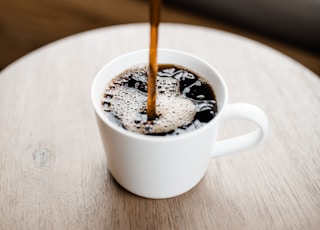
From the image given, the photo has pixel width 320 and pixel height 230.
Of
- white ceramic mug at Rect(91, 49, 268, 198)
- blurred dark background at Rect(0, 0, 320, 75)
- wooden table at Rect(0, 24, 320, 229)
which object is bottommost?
blurred dark background at Rect(0, 0, 320, 75)

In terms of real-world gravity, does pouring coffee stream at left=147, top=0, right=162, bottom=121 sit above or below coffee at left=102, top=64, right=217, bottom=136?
above

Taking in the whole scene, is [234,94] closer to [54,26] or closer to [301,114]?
[301,114]

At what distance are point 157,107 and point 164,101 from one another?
0.7 inches

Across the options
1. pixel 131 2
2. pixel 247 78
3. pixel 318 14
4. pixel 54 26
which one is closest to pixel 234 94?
pixel 247 78

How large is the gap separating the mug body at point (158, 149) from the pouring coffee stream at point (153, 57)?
0.22 feet

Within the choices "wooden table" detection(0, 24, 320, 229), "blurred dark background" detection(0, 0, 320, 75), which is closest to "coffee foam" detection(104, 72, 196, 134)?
"wooden table" detection(0, 24, 320, 229)

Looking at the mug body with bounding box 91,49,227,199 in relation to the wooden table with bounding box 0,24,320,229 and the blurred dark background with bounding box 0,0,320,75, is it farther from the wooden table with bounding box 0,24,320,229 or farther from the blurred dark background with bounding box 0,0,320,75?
the blurred dark background with bounding box 0,0,320,75

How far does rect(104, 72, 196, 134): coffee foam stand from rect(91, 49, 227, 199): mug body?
0.9 inches

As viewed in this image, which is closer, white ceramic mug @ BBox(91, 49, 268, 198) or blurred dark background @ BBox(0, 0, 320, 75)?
white ceramic mug @ BBox(91, 49, 268, 198)

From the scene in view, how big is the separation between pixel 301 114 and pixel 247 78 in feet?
0.46

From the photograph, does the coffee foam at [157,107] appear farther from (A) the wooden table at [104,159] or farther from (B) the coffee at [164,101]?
(A) the wooden table at [104,159]

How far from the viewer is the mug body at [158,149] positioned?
23.3 inches

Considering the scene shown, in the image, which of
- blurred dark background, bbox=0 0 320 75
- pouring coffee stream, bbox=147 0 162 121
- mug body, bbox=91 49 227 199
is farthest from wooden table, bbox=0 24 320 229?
blurred dark background, bbox=0 0 320 75

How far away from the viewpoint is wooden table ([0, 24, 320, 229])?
0.66 m
